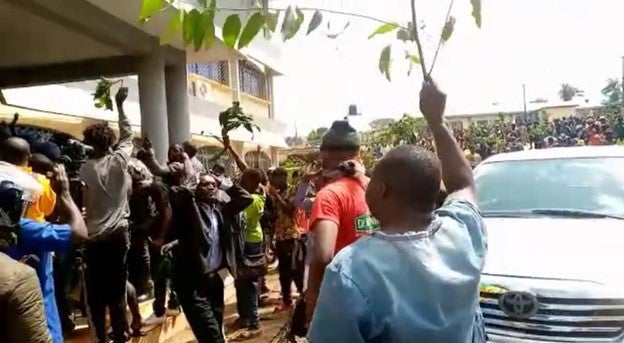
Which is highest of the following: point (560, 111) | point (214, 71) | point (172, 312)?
point (560, 111)

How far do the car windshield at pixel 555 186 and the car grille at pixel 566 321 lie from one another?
1.12 meters

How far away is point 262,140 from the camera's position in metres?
26.7

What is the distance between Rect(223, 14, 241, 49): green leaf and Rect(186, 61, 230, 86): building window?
20.3 m

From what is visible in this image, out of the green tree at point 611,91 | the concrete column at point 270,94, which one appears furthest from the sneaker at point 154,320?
the green tree at point 611,91

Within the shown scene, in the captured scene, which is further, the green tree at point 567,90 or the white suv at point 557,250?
the green tree at point 567,90

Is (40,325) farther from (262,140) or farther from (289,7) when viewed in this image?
(262,140)

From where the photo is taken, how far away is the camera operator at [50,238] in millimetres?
3268

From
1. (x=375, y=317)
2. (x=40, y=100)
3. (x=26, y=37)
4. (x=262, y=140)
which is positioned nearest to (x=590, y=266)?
(x=375, y=317)

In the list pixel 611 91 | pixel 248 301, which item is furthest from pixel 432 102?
pixel 611 91

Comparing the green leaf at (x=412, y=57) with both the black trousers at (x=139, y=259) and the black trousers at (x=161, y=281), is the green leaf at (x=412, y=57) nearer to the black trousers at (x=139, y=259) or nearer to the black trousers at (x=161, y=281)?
the black trousers at (x=139, y=259)

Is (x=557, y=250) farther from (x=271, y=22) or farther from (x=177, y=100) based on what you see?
(x=177, y=100)

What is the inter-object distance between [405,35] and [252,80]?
27.5m

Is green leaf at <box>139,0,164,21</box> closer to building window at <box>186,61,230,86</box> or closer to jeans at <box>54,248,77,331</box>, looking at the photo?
jeans at <box>54,248,77,331</box>

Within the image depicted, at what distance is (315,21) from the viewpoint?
77.2 inches
